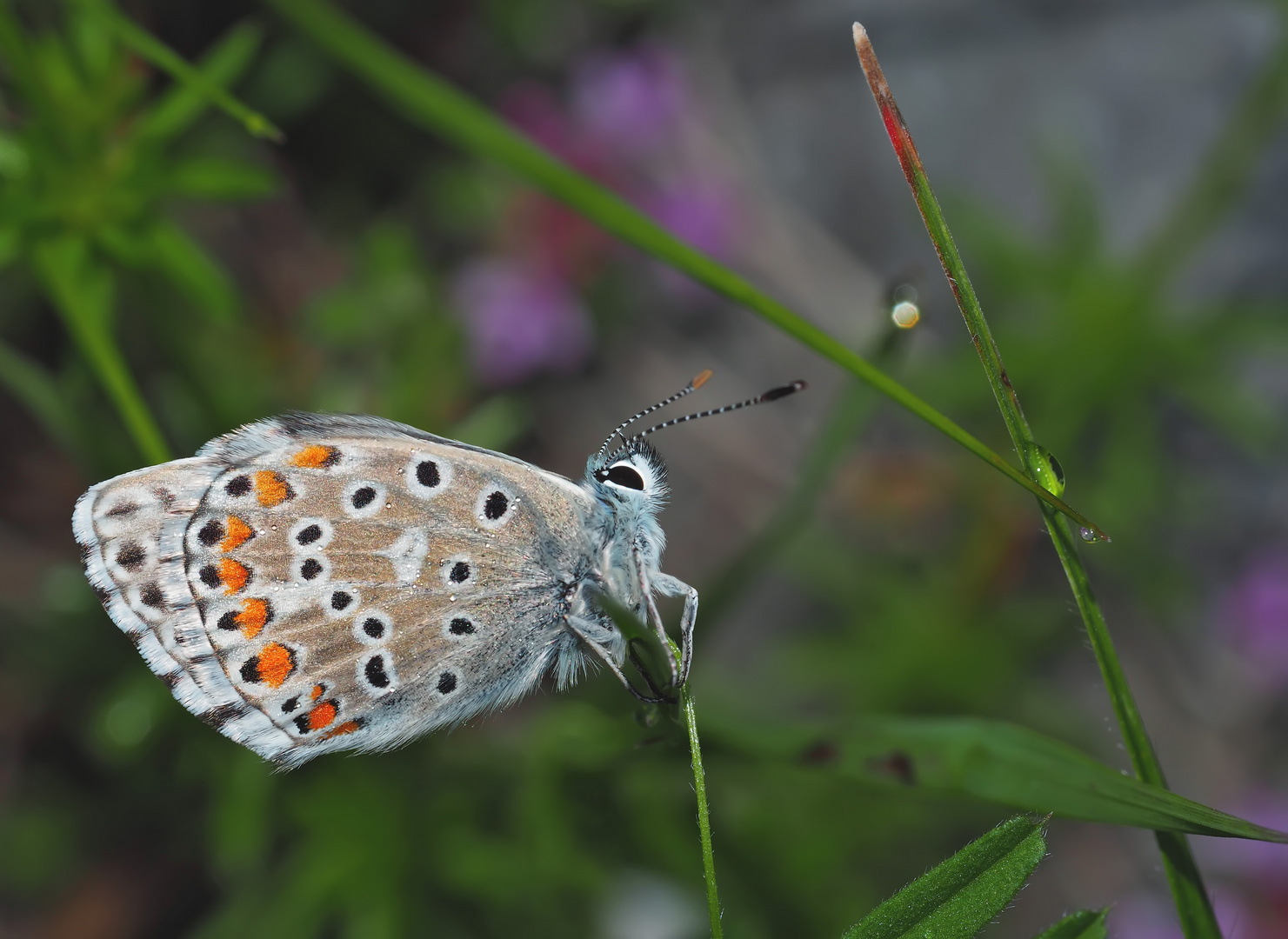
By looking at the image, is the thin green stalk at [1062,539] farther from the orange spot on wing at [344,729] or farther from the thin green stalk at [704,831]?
the orange spot on wing at [344,729]

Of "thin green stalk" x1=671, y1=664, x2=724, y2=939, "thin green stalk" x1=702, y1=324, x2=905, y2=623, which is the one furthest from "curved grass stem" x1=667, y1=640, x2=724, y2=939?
"thin green stalk" x1=702, y1=324, x2=905, y2=623

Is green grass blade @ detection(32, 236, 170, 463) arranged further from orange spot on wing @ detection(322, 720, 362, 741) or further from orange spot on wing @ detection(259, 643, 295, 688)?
orange spot on wing @ detection(322, 720, 362, 741)

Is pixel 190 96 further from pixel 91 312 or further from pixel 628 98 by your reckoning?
pixel 628 98

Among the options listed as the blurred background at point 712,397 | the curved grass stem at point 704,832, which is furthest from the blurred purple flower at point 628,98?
the curved grass stem at point 704,832

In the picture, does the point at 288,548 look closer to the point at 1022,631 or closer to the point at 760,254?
the point at 1022,631

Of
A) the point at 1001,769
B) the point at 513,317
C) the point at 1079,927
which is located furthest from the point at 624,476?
the point at 513,317
